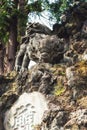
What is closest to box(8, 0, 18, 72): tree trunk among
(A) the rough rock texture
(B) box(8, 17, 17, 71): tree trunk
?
(B) box(8, 17, 17, 71): tree trunk

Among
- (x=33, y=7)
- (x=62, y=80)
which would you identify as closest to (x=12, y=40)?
(x=33, y=7)

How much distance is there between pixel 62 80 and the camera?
211 inches

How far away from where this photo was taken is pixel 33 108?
532cm

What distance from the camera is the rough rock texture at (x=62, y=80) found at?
4773 millimetres

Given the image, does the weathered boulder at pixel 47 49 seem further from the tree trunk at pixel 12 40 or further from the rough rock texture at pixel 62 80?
the tree trunk at pixel 12 40

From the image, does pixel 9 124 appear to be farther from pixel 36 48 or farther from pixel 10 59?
pixel 10 59

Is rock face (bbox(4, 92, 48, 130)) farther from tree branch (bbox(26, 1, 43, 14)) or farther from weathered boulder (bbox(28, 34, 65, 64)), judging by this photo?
tree branch (bbox(26, 1, 43, 14))

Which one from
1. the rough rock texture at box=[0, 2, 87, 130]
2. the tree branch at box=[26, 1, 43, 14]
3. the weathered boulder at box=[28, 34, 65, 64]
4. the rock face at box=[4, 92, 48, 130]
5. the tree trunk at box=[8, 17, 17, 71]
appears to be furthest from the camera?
the tree branch at box=[26, 1, 43, 14]

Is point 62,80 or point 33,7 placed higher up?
point 62,80

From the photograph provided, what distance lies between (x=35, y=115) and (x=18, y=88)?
1.98ft

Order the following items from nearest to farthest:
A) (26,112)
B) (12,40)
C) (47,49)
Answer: (26,112), (47,49), (12,40)

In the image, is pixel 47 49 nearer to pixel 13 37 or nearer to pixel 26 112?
pixel 26 112

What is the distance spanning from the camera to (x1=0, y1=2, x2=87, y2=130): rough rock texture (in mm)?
4773

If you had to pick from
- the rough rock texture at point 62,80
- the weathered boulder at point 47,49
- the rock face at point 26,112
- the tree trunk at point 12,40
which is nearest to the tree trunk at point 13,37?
the tree trunk at point 12,40
